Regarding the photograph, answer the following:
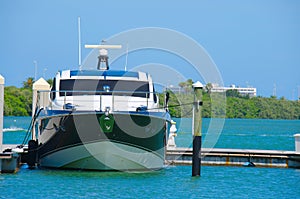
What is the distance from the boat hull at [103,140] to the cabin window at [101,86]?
1369 mm

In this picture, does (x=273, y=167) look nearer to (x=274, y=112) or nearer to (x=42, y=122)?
(x=42, y=122)

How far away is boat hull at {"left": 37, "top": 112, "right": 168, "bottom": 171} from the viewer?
26.2m

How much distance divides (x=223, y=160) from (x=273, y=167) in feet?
6.27

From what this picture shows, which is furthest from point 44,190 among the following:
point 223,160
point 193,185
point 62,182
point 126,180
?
point 223,160

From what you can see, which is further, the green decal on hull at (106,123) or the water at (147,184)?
the green decal on hull at (106,123)

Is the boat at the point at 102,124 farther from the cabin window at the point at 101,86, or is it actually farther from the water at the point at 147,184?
the water at the point at 147,184

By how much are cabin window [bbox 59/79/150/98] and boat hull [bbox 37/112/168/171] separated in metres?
1.37

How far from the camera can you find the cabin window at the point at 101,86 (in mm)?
28406

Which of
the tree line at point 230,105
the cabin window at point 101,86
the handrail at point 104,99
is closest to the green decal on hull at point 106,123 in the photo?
the handrail at point 104,99

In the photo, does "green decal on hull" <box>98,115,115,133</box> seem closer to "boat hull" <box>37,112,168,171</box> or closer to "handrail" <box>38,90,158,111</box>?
"boat hull" <box>37,112,168,171</box>

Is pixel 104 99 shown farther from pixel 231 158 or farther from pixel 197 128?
pixel 231 158

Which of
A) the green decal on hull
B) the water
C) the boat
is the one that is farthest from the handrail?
the water

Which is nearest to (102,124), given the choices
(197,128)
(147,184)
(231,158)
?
(147,184)

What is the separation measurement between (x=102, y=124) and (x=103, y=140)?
0.55 meters
